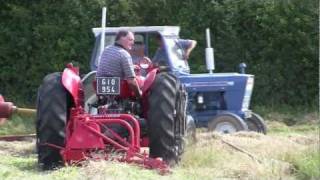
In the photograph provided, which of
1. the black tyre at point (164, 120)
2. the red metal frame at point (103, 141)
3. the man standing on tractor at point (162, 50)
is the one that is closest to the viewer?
the red metal frame at point (103, 141)

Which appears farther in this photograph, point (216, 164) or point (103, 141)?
point (216, 164)

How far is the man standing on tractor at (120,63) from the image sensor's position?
873 centimetres

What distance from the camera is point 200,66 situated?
19.8m

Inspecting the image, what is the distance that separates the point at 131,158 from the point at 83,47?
1228 cm

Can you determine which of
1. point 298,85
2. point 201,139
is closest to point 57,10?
point 298,85

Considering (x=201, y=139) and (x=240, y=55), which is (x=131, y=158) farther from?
(x=240, y=55)

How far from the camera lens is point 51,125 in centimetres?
852

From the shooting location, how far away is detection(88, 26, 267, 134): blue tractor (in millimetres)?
13617

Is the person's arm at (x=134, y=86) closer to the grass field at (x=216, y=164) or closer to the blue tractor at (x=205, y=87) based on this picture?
→ the grass field at (x=216, y=164)

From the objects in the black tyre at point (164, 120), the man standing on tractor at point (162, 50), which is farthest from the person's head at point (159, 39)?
the black tyre at point (164, 120)

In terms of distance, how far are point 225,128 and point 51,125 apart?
580cm

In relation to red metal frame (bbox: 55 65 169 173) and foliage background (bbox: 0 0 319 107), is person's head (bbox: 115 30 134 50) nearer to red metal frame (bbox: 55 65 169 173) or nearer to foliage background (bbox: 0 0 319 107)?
red metal frame (bbox: 55 65 169 173)

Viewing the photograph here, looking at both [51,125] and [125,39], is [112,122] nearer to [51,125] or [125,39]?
[51,125]

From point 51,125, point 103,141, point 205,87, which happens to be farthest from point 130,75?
point 205,87
